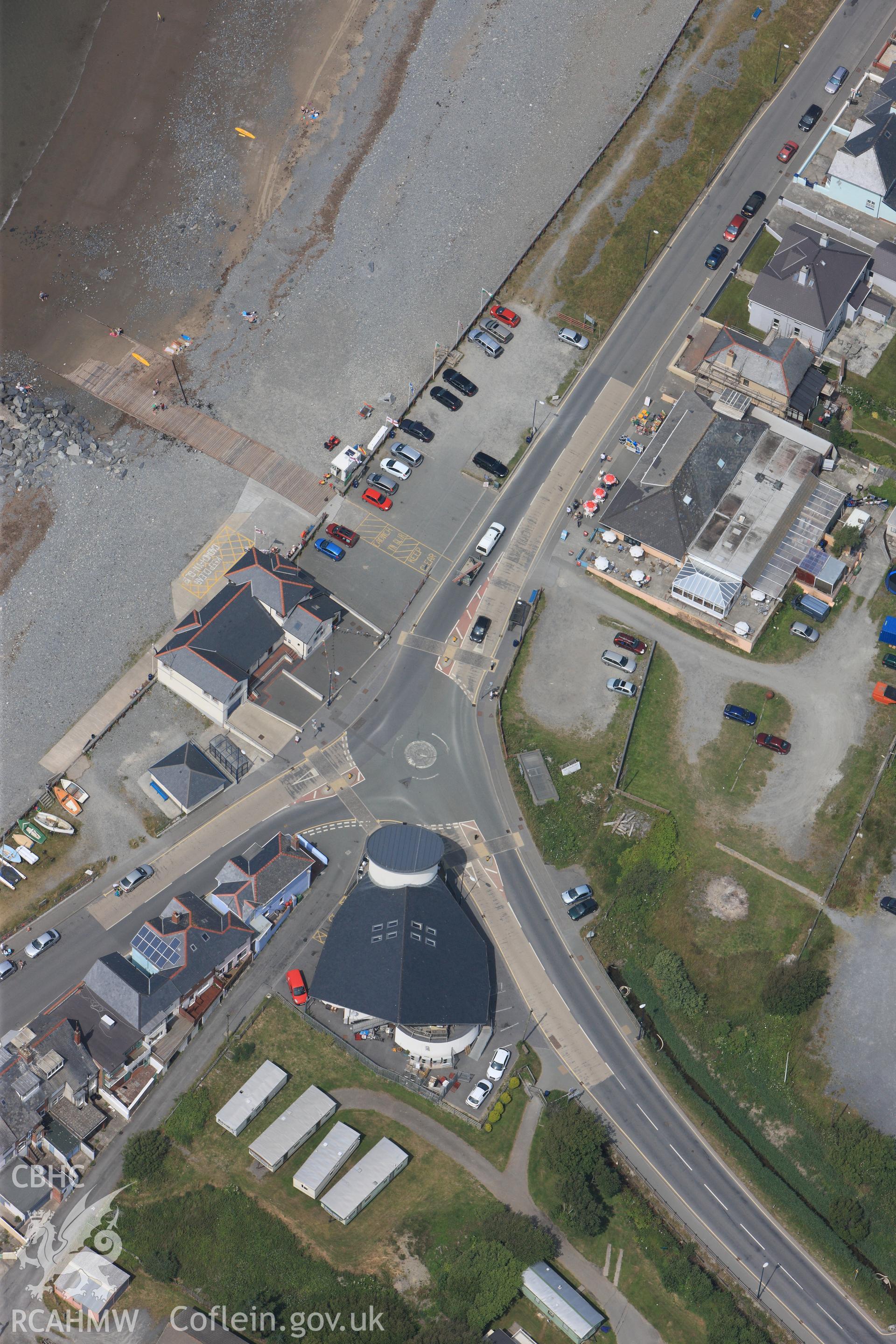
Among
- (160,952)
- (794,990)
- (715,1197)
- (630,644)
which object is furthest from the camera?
(630,644)

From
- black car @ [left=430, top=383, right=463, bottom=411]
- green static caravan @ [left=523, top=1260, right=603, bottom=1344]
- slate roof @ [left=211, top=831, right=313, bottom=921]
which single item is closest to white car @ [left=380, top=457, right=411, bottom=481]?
black car @ [left=430, top=383, right=463, bottom=411]

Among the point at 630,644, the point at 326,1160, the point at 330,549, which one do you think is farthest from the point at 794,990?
the point at 330,549

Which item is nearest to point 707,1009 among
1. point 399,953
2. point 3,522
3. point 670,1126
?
point 670,1126

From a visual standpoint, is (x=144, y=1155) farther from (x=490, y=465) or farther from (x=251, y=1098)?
(x=490, y=465)

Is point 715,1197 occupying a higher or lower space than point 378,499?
lower

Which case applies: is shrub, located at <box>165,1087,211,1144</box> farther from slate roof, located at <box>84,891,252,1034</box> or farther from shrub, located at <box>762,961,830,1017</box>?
shrub, located at <box>762,961,830,1017</box>
